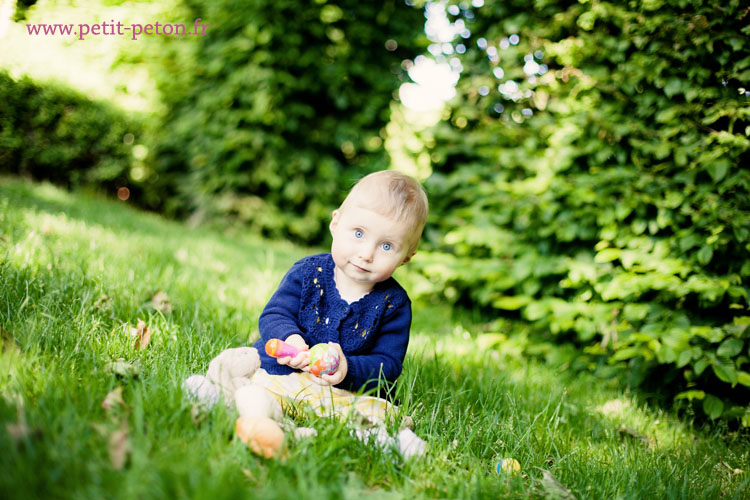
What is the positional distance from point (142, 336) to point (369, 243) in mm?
988

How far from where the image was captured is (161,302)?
2.47 m

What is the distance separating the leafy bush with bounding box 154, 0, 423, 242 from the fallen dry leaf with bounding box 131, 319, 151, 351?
12.4 ft

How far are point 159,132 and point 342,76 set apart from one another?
7.92 feet

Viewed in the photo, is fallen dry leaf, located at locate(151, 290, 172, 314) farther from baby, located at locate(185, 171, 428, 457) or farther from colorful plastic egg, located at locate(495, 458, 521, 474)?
colorful plastic egg, located at locate(495, 458, 521, 474)

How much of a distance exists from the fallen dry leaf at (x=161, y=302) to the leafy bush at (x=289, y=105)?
3274 mm

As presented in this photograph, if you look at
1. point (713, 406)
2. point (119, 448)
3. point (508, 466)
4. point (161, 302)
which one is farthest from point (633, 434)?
point (161, 302)

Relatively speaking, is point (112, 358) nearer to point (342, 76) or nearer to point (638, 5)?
point (638, 5)

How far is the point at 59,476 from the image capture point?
3.41ft

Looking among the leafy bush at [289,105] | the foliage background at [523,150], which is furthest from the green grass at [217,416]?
the leafy bush at [289,105]

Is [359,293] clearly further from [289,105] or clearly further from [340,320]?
[289,105]

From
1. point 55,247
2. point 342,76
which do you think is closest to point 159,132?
point 342,76

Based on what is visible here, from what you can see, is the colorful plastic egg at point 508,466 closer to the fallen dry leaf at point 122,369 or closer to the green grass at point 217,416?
the green grass at point 217,416

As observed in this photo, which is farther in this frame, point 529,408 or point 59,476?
point 529,408

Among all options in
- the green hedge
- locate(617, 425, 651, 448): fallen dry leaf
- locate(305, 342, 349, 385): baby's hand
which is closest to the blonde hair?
locate(305, 342, 349, 385): baby's hand
